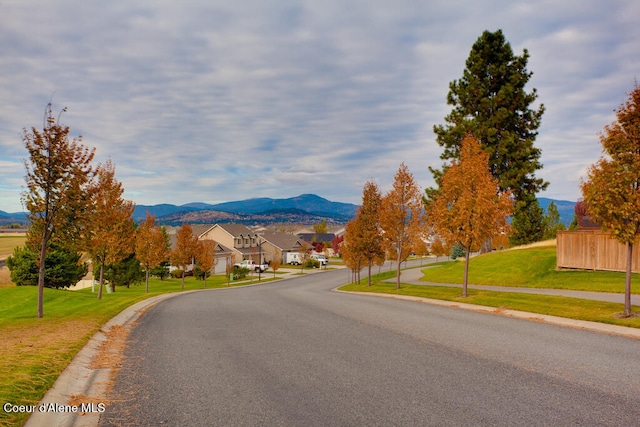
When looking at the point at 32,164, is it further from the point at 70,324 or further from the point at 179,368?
the point at 179,368

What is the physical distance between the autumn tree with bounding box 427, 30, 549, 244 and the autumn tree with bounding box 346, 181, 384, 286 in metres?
10.7

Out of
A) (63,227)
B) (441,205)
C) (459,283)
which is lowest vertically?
(459,283)

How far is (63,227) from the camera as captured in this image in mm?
16516

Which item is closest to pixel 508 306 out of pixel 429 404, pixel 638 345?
pixel 638 345

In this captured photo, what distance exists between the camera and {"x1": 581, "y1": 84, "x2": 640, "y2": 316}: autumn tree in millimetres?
14156

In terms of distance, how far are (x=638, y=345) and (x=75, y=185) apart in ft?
62.8

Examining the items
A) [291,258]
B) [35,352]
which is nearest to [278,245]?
[291,258]

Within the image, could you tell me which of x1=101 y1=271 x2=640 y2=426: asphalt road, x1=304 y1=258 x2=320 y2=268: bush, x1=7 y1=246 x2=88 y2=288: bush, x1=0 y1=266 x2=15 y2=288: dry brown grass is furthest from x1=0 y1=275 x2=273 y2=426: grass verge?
x1=304 y1=258 x2=320 y2=268: bush

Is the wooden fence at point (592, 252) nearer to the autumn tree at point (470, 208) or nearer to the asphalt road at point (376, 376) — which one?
the autumn tree at point (470, 208)

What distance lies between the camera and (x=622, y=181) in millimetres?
14266

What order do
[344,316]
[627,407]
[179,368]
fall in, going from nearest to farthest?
[627,407] → [179,368] → [344,316]

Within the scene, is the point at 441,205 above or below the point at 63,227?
above

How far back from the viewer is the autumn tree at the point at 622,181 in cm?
1416

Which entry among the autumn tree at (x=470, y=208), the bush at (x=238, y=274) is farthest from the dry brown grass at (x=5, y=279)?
the autumn tree at (x=470, y=208)
